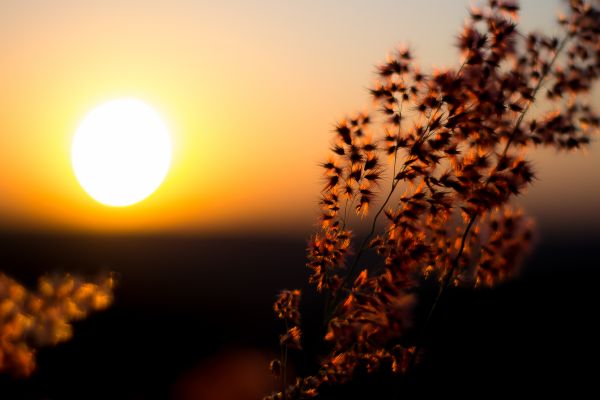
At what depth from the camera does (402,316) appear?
4344 millimetres

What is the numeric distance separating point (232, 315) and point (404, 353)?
1128 inches

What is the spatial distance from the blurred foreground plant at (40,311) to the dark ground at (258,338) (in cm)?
21

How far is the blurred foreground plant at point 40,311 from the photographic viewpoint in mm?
3104

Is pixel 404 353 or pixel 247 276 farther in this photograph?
pixel 247 276

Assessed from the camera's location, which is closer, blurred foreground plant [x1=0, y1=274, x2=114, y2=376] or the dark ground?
blurred foreground plant [x1=0, y1=274, x2=114, y2=376]

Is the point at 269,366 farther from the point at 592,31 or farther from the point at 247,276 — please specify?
the point at 247,276

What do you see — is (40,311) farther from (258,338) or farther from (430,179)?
(258,338)

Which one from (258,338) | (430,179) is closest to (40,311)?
(430,179)

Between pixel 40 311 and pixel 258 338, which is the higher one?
pixel 258 338

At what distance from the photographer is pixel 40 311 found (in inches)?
143

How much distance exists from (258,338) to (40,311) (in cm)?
2351

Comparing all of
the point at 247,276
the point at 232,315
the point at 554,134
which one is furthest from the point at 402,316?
the point at 247,276

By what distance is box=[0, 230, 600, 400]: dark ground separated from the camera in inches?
265

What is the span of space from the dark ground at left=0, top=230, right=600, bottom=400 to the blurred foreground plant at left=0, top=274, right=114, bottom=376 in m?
0.21
